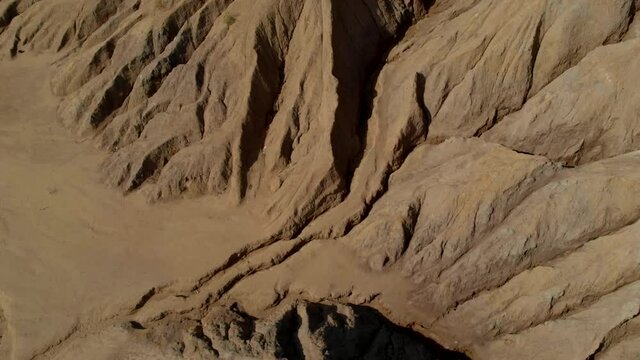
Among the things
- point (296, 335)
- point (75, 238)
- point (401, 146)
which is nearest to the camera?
point (296, 335)

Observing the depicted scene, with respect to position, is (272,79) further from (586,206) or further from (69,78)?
(586,206)

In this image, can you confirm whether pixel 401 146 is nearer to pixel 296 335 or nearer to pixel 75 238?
pixel 296 335

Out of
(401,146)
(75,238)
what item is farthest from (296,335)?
(75,238)

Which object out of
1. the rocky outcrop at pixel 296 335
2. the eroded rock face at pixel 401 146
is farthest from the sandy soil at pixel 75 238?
the rocky outcrop at pixel 296 335

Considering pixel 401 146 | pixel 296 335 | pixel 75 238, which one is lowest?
pixel 296 335

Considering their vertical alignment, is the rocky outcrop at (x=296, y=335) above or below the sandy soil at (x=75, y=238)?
below

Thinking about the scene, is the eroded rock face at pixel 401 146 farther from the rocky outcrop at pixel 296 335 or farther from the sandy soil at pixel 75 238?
the sandy soil at pixel 75 238

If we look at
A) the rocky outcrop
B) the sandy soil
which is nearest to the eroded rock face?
the rocky outcrop

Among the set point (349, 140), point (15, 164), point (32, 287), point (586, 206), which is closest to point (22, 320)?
point (32, 287)
